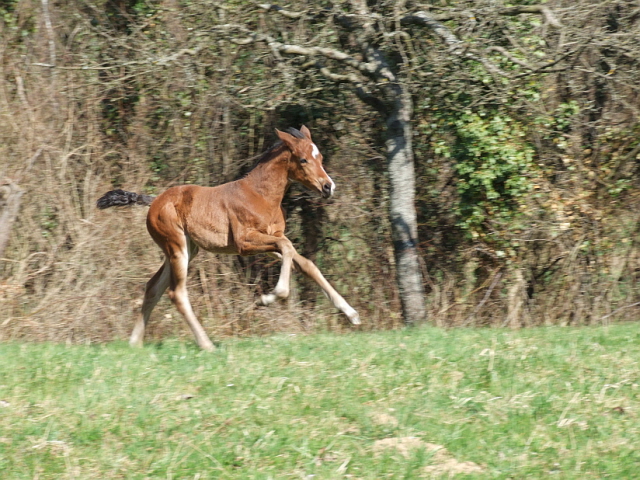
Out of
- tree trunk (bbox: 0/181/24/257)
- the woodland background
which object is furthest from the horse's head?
tree trunk (bbox: 0/181/24/257)

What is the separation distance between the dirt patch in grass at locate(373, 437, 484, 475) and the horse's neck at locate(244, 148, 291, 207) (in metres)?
3.49

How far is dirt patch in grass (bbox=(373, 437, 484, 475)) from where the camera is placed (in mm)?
5133

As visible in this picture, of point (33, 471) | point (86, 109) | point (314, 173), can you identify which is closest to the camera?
point (33, 471)

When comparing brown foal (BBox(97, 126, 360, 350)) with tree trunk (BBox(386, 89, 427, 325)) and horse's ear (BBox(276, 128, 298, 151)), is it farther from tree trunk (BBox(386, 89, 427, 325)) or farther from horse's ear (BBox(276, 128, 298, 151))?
tree trunk (BBox(386, 89, 427, 325))

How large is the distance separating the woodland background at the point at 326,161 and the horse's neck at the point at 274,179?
2.11 meters

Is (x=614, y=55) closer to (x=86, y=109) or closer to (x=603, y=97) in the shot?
→ (x=603, y=97)

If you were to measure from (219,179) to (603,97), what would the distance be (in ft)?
19.3

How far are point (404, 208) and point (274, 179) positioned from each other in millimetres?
2774

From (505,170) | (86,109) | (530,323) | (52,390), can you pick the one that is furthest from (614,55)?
(52,390)

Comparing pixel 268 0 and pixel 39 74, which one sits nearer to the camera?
pixel 268 0

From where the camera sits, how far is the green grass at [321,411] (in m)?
5.14

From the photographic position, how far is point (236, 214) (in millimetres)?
8094

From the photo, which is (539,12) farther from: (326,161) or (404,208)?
(326,161)

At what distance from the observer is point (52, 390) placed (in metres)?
6.14
